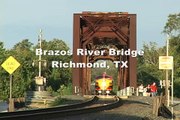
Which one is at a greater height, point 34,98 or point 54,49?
point 54,49

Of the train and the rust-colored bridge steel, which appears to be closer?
the train

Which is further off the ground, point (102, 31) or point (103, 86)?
point (102, 31)

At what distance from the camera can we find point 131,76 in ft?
154

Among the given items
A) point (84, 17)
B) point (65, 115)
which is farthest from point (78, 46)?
point (65, 115)

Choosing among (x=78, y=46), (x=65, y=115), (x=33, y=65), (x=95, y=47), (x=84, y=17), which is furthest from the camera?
(x=33, y=65)

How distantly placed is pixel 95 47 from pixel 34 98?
2880 centimetres

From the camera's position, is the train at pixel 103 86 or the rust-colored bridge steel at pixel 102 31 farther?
the rust-colored bridge steel at pixel 102 31

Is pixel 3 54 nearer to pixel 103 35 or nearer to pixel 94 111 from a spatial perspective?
pixel 103 35

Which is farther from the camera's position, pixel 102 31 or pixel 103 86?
pixel 102 31

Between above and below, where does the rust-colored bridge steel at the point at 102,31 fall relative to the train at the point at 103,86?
above

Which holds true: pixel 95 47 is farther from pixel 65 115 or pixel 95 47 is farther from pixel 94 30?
pixel 65 115

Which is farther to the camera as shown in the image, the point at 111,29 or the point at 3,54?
the point at 3,54

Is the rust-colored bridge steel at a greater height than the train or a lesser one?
greater

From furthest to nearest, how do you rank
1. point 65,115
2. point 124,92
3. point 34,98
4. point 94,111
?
1. point 124,92
2. point 34,98
3. point 94,111
4. point 65,115
